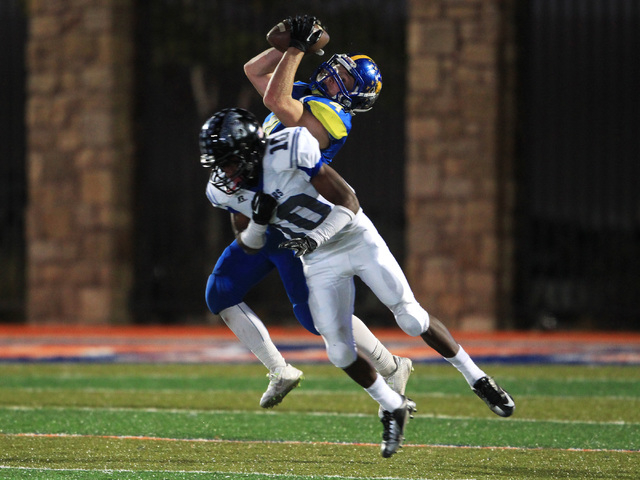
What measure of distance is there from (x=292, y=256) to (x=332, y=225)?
0.59m

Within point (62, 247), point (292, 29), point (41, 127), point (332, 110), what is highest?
point (292, 29)

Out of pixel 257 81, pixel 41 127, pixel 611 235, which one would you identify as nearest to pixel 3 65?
pixel 41 127

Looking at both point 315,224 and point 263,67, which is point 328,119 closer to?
point 263,67

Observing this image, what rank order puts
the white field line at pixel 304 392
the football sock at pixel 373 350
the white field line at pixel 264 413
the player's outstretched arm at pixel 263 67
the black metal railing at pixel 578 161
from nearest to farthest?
the football sock at pixel 373 350
the player's outstretched arm at pixel 263 67
the white field line at pixel 264 413
the white field line at pixel 304 392
the black metal railing at pixel 578 161

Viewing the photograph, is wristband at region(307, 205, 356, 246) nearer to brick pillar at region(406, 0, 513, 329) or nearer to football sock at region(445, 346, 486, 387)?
football sock at region(445, 346, 486, 387)

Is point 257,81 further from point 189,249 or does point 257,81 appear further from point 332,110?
point 189,249

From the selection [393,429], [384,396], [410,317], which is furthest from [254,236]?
[393,429]

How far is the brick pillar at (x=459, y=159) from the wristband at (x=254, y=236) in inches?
257

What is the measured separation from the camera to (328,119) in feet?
17.4

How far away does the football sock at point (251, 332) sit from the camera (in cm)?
557

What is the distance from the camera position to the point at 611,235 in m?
11.9

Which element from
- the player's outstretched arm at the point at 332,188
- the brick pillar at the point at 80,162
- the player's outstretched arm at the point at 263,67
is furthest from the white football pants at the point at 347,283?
the brick pillar at the point at 80,162

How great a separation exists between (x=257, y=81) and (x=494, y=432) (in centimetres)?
207

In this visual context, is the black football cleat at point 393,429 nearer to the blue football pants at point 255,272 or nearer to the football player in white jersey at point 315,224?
the football player in white jersey at point 315,224
